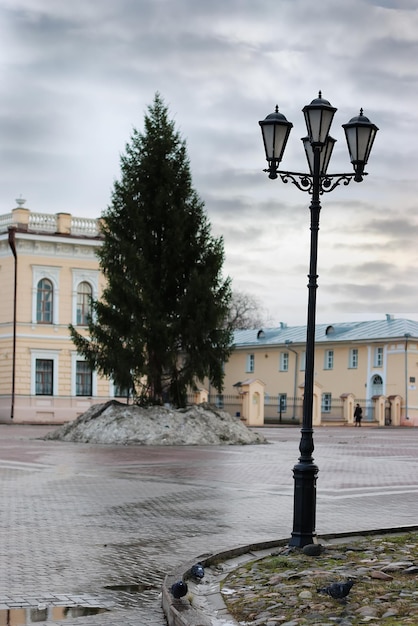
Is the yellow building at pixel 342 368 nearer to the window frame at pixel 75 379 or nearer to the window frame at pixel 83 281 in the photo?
the window frame at pixel 75 379

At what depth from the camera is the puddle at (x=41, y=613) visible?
671 cm

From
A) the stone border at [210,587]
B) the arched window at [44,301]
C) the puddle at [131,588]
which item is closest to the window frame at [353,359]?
the arched window at [44,301]

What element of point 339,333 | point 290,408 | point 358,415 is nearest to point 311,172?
point 358,415

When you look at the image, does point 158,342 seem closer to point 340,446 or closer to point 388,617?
point 340,446

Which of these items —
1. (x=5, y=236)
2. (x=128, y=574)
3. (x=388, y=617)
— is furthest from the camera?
(x=5, y=236)

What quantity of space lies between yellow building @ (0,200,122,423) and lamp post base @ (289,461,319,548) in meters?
40.2

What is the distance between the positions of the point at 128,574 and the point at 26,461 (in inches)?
Answer: 532

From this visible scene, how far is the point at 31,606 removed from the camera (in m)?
7.11

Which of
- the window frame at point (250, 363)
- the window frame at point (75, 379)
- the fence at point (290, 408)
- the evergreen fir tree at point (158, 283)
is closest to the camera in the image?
the evergreen fir tree at point (158, 283)

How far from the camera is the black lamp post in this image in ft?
30.9

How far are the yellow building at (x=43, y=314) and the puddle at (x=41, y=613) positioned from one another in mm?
41953

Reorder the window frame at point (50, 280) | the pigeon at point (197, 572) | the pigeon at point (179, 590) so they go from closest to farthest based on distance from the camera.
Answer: the pigeon at point (179, 590)
the pigeon at point (197, 572)
the window frame at point (50, 280)

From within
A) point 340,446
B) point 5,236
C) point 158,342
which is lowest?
point 340,446

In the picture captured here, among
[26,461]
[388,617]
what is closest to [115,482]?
[26,461]
